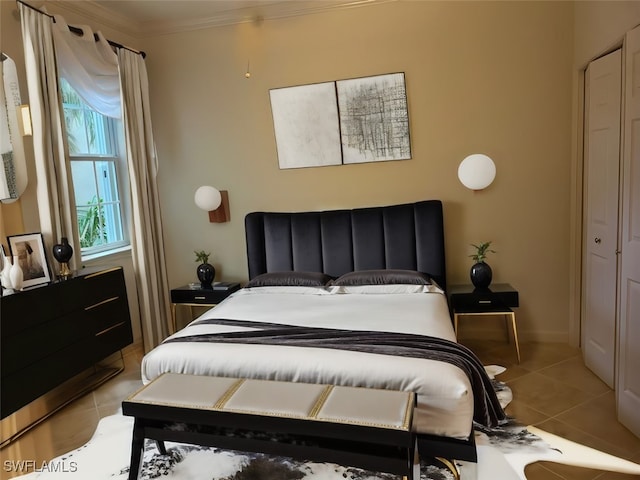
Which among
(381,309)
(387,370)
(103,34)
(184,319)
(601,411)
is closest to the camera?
(387,370)

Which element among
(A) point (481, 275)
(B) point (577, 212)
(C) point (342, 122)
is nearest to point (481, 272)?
(A) point (481, 275)

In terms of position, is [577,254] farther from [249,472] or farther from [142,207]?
[142,207]

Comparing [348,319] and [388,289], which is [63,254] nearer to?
[348,319]

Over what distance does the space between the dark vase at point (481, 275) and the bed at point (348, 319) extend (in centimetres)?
26

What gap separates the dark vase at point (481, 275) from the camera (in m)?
3.36

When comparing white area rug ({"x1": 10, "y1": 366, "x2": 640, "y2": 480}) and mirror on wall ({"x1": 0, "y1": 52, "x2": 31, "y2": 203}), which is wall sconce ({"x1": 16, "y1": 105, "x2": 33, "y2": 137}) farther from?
white area rug ({"x1": 10, "y1": 366, "x2": 640, "y2": 480})

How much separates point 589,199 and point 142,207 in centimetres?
352

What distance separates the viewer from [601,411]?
2.57 m

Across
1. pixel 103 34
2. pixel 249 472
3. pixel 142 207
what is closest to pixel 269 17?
pixel 103 34

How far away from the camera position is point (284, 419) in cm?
179

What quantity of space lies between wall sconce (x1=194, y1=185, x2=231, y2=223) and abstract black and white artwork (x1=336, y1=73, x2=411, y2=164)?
1.21 metres

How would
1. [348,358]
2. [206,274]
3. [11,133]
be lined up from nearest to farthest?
1. [348,358]
2. [11,133]
3. [206,274]

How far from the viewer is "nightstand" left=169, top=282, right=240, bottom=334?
381 cm

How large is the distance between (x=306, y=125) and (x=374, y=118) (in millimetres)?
597
